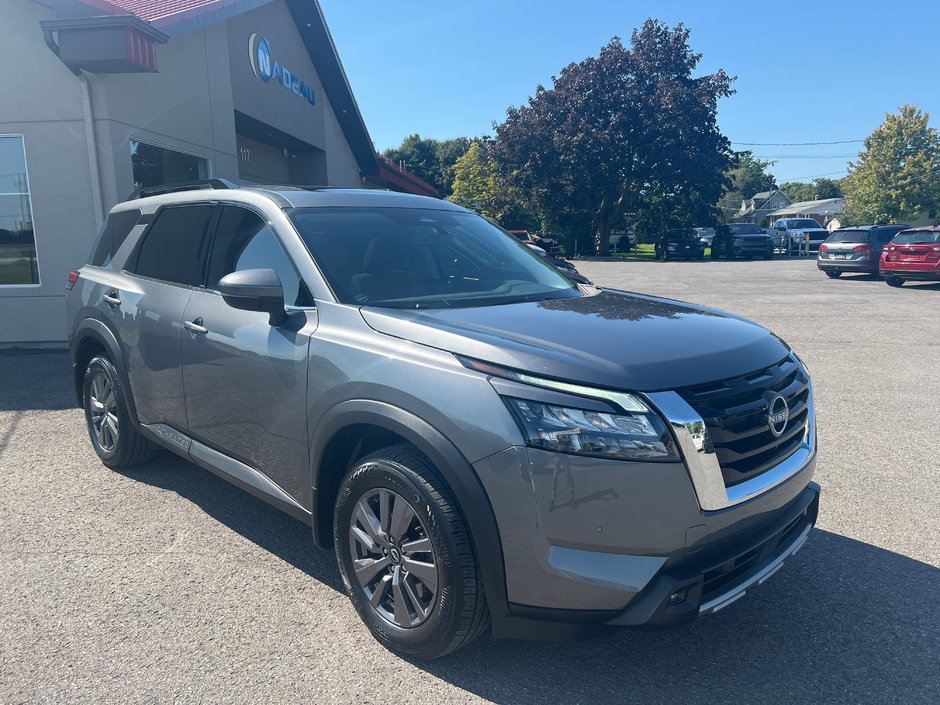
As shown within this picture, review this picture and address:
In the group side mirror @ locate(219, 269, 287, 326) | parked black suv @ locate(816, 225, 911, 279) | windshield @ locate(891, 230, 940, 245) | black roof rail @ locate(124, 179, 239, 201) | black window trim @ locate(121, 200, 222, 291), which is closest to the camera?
side mirror @ locate(219, 269, 287, 326)

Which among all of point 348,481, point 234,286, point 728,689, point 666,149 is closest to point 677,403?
point 728,689

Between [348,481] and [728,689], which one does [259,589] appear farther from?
[728,689]

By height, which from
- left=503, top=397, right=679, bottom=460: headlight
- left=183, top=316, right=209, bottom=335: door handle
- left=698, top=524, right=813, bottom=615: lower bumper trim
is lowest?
left=698, top=524, right=813, bottom=615: lower bumper trim

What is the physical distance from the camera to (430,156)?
326 feet

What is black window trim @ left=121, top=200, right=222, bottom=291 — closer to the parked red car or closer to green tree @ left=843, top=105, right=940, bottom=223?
the parked red car

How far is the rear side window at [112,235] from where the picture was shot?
4.89 meters

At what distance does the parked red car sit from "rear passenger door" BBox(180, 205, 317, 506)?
18.7m

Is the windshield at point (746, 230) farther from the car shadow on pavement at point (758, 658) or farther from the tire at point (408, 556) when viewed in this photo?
the tire at point (408, 556)

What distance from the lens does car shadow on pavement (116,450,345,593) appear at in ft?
11.9

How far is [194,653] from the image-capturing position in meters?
2.85

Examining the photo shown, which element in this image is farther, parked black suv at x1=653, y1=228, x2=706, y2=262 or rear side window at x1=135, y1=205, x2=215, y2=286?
parked black suv at x1=653, y1=228, x2=706, y2=262

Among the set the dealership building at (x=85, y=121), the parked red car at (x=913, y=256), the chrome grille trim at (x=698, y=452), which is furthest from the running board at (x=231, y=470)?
the parked red car at (x=913, y=256)

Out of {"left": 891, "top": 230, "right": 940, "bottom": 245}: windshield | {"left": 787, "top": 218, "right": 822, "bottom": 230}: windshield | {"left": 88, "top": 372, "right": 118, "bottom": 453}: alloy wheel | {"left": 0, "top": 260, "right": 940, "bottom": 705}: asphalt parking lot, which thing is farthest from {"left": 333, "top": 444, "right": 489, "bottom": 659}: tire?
{"left": 787, "top": 218, "right": 822, "bottom": 230}: windshield

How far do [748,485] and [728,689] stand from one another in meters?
0.75
